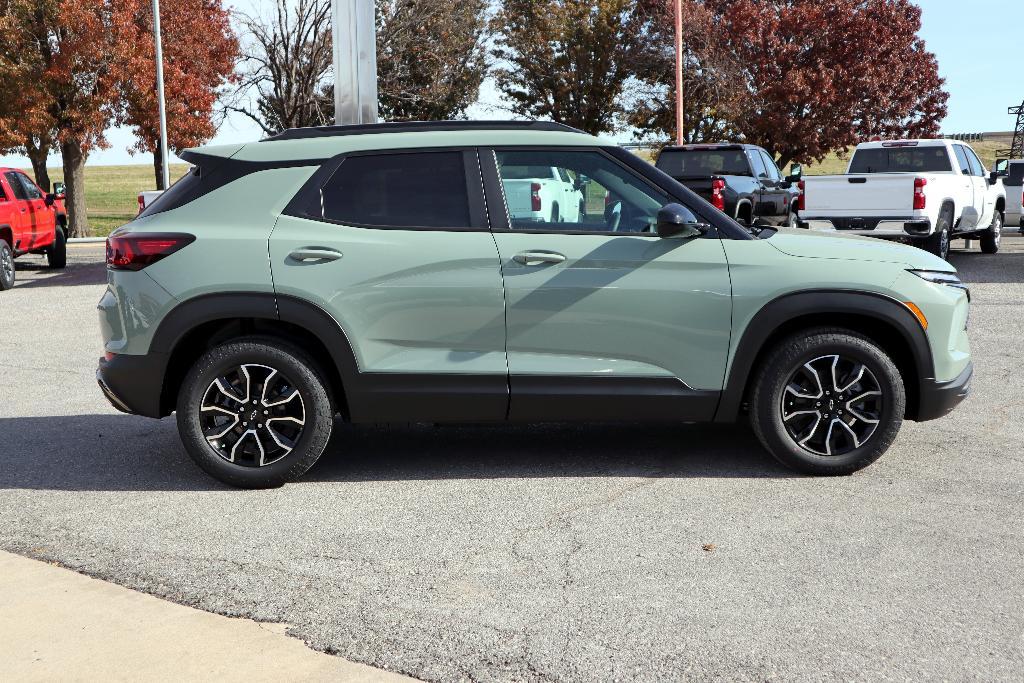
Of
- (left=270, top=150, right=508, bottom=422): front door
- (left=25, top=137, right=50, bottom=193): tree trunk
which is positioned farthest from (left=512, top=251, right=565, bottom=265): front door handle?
(left=25, top=137, right=50, bottom=193): tree trunk

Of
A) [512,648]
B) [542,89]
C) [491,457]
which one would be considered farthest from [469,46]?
[512,648]

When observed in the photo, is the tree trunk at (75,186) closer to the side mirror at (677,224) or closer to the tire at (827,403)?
the side mirror at (677,224)

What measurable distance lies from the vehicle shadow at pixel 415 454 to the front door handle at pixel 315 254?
3.88 ft

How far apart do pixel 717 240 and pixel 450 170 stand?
4.59 ft

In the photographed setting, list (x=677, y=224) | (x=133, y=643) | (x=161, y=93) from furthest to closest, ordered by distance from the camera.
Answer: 1. (x=161, y=93)
2. (x=677, y=224)
3. (x=133, y=643)

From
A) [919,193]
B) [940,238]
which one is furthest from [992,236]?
[919,193]

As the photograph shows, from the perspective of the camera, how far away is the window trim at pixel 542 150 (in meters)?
5.87

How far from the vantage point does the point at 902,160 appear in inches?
729

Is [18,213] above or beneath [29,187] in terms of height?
beneath

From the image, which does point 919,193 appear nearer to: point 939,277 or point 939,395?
point 939,277

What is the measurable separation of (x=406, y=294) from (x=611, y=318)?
102cm

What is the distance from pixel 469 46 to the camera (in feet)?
135

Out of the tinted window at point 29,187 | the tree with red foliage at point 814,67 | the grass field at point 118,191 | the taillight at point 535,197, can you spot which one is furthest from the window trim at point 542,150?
the tree with red foliage at point 814,67

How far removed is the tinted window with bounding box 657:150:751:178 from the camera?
1953 cm
